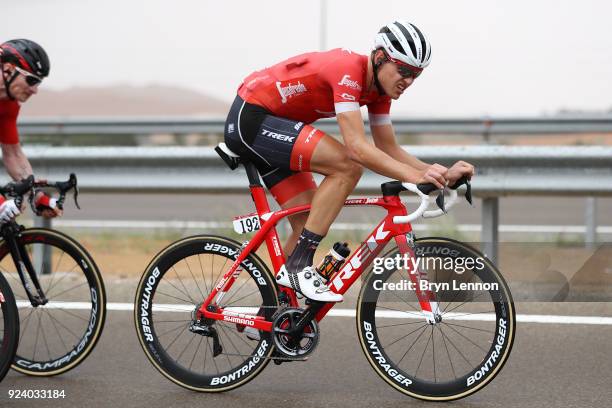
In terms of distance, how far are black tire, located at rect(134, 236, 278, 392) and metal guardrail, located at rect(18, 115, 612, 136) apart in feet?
23.5

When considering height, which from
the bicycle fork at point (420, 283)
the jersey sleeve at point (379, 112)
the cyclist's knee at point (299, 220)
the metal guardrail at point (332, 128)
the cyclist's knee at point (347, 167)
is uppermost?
the jersey sleeve at point (379, 112)

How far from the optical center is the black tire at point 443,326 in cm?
501

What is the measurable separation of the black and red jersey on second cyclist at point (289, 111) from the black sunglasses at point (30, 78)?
102 centimetres

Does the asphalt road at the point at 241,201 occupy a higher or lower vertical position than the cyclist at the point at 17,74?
lower

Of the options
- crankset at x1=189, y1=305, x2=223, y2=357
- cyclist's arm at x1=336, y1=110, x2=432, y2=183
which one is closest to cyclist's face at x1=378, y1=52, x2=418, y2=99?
cyclist's arm at x1=336, y1=110, x2=432, y2=183

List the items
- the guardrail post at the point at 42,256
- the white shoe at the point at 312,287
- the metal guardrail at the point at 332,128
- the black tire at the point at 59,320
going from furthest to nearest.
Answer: the metal guardrail at the point at 332,128, the guardrail post at the point at 42,256, the black tire at the point at 59,320, the white shoe at the point at 312,287

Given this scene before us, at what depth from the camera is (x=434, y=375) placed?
5.24 m

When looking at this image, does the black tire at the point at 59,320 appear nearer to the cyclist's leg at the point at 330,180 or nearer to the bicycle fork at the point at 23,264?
the bicycle fork at the point at 23,264

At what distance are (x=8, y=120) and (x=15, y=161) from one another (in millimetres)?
281

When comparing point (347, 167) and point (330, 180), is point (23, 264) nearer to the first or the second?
point (330, 180)

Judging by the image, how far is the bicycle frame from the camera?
5098 millimetres

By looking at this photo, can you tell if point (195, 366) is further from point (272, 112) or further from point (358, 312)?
point (272, 112)

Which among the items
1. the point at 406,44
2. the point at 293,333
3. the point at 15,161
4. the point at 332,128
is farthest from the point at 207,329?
the point at 332,128

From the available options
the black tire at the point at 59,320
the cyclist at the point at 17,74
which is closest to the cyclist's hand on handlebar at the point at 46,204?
the black tire at the point at 59,320
